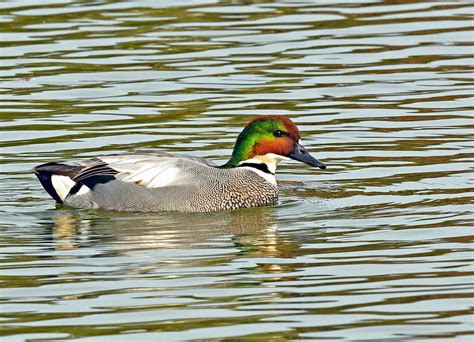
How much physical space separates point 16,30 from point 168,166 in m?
7.11

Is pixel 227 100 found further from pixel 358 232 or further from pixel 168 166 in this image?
pixel 358 232

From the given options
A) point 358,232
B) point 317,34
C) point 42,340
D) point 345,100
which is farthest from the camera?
point 317,34

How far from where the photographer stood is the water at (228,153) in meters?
9.35

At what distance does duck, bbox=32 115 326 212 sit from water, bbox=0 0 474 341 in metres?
0.19

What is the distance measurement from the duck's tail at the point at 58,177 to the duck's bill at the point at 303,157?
5.77 ft

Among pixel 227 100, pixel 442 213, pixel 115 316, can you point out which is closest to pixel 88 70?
pixel 227 100

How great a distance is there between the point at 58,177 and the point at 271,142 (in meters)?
1.78

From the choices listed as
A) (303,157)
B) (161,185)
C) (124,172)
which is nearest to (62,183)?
(124,172)

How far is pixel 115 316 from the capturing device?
9.20 metres

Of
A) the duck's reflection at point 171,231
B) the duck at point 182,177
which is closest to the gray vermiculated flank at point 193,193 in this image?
the duck at point 182,177

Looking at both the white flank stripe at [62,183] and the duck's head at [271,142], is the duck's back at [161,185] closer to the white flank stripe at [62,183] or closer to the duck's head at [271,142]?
the white flank stripe at [62,183]

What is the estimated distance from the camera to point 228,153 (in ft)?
48.9

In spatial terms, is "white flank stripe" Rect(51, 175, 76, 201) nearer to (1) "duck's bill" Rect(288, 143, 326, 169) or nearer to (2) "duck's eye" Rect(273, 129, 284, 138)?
(2) "duck's eye" Rect(273, 129, 284, 138)

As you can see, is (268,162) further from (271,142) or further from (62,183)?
(62,183)
